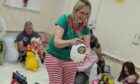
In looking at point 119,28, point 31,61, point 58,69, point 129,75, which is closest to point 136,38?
point 119,28

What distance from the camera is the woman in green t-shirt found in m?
1.67

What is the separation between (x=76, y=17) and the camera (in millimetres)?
1702

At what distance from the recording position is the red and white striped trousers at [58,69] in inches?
72.4

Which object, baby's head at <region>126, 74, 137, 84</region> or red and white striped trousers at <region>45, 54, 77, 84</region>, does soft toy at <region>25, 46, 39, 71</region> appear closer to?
baby's head at <region>126, 74, 137, 84</region>

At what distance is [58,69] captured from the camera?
1848mm

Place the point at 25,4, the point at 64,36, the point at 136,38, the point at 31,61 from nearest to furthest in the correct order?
the point at 64,36 < the point at 136,38 < the point at 31,61 < the point at 25,4

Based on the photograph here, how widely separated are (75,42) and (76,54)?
11 centimetres

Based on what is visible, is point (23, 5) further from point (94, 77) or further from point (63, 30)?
point (63, 30)

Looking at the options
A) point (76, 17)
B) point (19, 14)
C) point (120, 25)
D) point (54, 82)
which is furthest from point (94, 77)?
point (19, 14)

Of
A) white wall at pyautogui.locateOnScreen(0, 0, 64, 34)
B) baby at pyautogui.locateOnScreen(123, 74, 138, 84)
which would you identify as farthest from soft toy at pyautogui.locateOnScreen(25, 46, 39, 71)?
baby at pyautogui.locateOnScreen(123, 74, 138, 84)

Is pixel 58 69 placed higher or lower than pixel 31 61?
higher

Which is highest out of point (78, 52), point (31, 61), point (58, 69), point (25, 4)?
point (25, 4)

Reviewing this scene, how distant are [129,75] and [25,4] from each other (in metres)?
2.52

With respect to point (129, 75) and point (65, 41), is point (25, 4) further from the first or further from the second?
point (65, 41)
